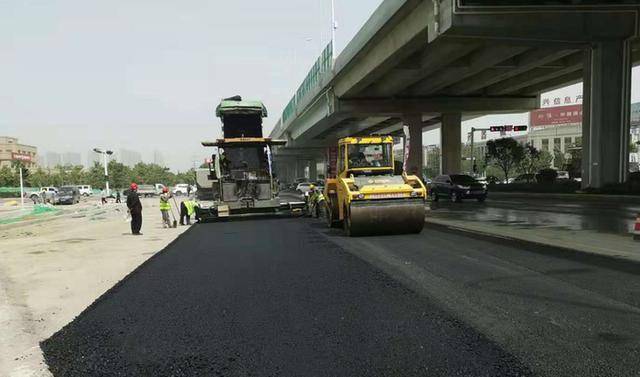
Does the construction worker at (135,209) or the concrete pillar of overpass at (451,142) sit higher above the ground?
the concrete pillar of overpass at (451,142)

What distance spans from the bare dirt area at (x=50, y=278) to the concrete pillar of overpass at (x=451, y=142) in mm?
34150

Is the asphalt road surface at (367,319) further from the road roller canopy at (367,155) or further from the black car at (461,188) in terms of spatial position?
the black car at (461,188)

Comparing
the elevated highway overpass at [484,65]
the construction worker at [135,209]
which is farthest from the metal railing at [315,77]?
the construction worker at [135,209]

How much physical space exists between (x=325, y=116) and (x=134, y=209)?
30981 millimetres

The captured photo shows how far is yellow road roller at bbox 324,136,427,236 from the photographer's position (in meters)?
13.3

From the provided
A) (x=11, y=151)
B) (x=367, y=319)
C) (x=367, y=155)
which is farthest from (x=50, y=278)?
(x=11, y=151)

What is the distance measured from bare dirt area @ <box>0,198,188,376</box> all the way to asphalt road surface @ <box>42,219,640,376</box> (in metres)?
0.29

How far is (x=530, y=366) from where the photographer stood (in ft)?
14.5

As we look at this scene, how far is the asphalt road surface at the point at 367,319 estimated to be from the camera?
4605 mm

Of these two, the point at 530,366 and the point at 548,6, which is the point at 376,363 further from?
the point at 548,6

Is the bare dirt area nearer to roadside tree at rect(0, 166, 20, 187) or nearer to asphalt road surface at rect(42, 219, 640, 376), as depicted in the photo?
asphalt road surface at rect(42, 219, 640, 376)

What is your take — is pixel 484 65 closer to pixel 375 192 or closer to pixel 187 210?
pixel 187 210

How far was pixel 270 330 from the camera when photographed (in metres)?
5.62

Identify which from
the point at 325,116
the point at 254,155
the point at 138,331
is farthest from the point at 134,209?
the point at 325,116
